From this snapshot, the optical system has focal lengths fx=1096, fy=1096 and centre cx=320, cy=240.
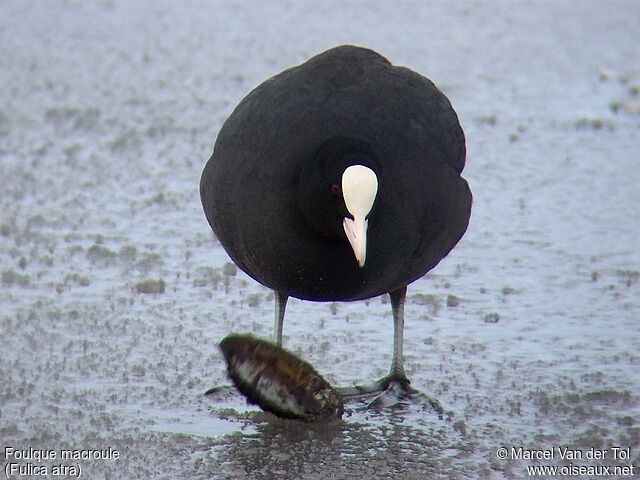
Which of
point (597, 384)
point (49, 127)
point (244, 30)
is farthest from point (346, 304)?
point (244, 30)

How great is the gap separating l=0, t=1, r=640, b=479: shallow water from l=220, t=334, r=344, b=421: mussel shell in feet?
0.30

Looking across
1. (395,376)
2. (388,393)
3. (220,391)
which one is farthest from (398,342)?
(220,391)

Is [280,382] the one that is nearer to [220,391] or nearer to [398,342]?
[220,391]

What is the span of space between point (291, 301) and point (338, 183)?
1854 mm

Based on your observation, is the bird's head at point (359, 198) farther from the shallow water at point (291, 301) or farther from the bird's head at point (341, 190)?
the shallow water at point (291, 301)

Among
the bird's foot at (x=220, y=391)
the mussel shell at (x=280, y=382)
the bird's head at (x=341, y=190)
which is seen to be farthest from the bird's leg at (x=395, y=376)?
the bird's head at (x=341, y=190)

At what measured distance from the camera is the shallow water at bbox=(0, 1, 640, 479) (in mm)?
3850

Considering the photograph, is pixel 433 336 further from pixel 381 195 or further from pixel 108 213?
pixel 108 213

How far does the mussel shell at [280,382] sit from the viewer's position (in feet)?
12.8

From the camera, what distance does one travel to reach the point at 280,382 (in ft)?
12.8

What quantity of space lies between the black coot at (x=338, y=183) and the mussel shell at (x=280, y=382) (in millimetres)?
275

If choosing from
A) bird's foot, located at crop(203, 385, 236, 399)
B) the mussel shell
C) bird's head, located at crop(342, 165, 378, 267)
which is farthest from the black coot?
bird's foot, located at crop(203, 385, 236, 399)

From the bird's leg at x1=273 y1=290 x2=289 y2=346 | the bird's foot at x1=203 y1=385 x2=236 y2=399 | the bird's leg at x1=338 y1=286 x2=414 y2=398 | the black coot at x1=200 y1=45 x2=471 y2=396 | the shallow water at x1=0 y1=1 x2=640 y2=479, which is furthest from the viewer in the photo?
the bird's leg at x1=273 y1=290 x2=289 y2=346

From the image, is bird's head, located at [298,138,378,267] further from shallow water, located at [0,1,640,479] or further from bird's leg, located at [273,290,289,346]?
bird's leg, located at [273,290,289,346]
